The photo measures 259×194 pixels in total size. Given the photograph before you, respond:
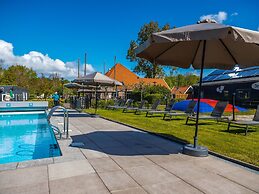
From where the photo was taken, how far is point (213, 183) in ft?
11.8

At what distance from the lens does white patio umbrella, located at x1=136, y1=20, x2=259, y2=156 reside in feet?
13.8

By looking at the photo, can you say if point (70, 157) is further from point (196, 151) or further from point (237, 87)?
point (237, 87)

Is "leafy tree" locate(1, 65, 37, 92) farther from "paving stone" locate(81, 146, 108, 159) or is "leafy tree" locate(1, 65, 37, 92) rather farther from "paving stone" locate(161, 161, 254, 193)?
"paving stone" locate(161, 161, 254, 193)

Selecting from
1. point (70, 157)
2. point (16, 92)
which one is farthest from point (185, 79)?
point (70, 157)

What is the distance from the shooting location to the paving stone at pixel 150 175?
3.65 metres

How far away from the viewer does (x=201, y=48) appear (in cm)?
643

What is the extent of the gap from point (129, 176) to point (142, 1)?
1411 cm

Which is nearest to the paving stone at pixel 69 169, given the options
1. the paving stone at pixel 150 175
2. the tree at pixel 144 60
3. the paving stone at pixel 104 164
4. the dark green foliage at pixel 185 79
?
the paving stone at pixel 104 164

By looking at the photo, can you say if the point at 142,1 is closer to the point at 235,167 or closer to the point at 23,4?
the point at 23,4

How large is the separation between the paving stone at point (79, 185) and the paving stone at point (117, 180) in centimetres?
10

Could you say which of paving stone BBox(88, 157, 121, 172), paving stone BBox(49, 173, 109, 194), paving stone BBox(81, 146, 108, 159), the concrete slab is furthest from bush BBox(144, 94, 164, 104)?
paving stone BBox(49, 173, 109, 194)

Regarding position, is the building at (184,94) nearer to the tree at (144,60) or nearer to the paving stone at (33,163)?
the tree at (144,60)

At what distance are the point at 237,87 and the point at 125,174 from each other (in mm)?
24601

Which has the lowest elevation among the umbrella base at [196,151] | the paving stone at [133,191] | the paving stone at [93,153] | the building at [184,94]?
the paving stone at [133,191]
